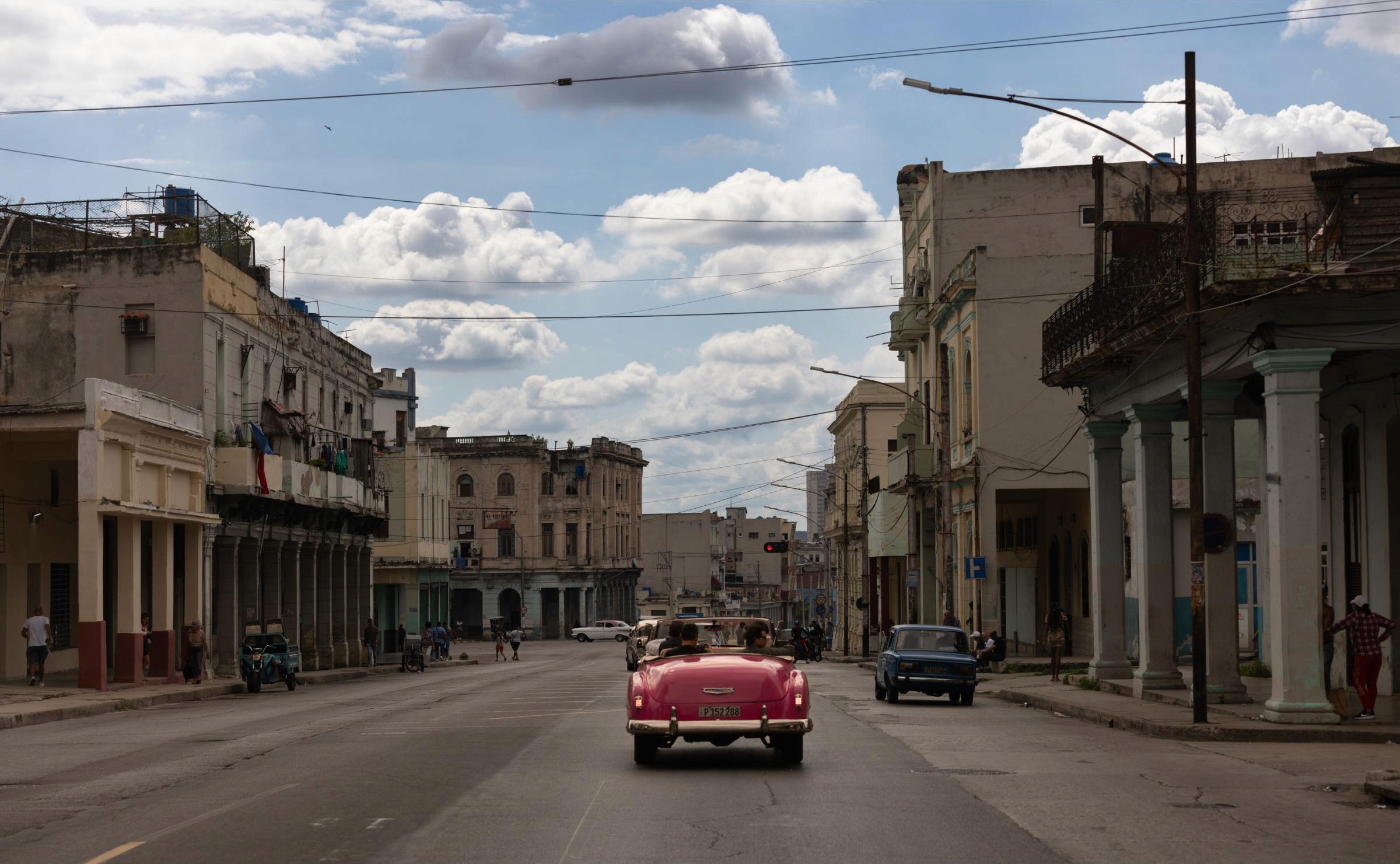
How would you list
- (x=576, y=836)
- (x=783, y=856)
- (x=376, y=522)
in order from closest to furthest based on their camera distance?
(x=783, y=856) < (x=576, y=836) < (x=376, y=522)

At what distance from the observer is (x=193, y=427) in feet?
133

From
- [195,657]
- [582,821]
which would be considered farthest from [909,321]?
[582,821]

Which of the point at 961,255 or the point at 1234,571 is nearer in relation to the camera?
the point at 1234,571

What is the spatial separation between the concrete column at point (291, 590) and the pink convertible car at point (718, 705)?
3657cm

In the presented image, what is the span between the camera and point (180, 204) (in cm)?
4778

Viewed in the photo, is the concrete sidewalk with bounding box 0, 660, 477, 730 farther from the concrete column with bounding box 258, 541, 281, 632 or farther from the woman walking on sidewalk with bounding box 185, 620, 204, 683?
the concrete column with bounding box 258, 541, 281, 632

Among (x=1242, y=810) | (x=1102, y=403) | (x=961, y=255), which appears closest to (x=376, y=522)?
(x=961, y=255)

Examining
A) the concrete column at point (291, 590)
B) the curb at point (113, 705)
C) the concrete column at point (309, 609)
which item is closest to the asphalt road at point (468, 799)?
the curb at point (113, 705)

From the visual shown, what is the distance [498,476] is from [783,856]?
113m

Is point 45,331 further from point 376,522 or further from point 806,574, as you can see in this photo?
point 806,574

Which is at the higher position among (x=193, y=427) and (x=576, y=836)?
(x=193, y=427)

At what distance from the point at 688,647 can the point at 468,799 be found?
13.9 ft

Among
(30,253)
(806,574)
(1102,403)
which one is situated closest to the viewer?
(1102,403)

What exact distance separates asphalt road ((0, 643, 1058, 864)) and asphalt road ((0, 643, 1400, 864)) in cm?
4
